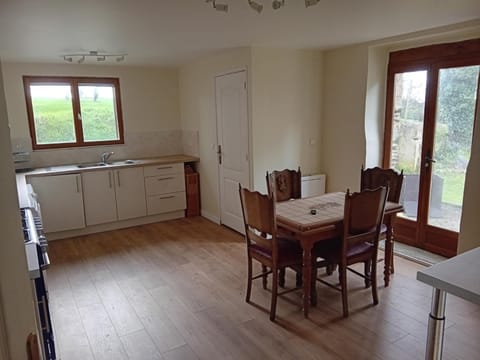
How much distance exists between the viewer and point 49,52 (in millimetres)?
3984

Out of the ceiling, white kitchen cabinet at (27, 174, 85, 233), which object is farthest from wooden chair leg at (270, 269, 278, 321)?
white kitchen cabinet at (27, 174, 85, 233)

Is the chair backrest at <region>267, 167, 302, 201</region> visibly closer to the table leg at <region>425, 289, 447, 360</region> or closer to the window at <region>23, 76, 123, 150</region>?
the table leg at <region>425, 289, 447, 360</region>

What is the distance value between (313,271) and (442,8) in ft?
7.32

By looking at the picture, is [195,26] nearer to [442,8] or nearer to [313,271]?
[442,8]

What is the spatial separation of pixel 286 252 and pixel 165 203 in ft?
9.58

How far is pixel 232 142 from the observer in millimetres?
4484

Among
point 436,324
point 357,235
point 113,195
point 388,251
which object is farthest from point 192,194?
point 436,324

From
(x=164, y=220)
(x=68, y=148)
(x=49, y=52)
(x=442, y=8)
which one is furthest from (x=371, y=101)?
(x=68, y=148)

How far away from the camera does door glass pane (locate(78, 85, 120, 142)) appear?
509 cm

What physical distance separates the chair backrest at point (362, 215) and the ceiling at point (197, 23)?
4.44 feet

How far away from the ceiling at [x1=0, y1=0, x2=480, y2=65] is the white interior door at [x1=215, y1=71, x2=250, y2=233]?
1.70 ft

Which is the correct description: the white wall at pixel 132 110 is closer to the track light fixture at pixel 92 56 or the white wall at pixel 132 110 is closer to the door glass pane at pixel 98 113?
the door glass pane at pixel 98 113

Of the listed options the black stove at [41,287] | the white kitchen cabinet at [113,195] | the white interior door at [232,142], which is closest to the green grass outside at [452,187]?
the white interior door at [232,142]

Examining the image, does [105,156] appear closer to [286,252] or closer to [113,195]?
[113,195]
